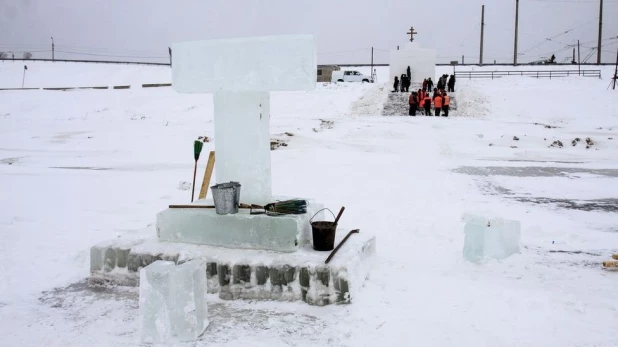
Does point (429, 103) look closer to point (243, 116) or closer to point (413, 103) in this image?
point (413, 103)

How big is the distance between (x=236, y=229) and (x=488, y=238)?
2455 mm

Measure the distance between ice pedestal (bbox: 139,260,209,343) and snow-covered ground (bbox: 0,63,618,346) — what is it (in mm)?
168

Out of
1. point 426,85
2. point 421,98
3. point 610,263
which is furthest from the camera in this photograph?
point 426,85

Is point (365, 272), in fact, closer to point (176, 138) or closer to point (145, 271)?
point (145, 271)

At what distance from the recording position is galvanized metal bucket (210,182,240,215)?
14.6ft

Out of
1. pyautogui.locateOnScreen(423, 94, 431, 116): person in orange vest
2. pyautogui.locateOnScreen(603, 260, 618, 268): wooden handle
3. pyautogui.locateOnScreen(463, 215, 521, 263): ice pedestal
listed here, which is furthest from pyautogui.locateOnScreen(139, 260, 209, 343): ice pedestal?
pyautogui.locateOnScreen(423, 94, 431, 116): person in orange vest

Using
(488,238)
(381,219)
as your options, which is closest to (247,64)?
(488,238)

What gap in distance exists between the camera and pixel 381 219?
6.73 meters

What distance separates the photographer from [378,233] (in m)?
6.10

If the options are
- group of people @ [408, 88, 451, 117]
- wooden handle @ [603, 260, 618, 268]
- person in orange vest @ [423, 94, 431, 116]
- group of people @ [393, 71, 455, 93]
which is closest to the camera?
wooden handle @ [603, 260, 618, 268]

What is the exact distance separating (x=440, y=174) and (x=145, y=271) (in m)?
8.14

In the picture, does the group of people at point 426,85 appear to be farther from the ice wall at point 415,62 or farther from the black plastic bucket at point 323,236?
the black plastic bucket at point 323,236

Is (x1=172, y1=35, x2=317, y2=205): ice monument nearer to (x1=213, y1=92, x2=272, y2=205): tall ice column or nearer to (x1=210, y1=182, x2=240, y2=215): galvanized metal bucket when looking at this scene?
(x1=213, y1=92, x2=272, y2=205): tall ice column

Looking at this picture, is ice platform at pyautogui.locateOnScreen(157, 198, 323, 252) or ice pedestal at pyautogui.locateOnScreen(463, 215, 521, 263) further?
ice pedestal at pyautogui.locateOnScreen(463, 215, 521, 263)
